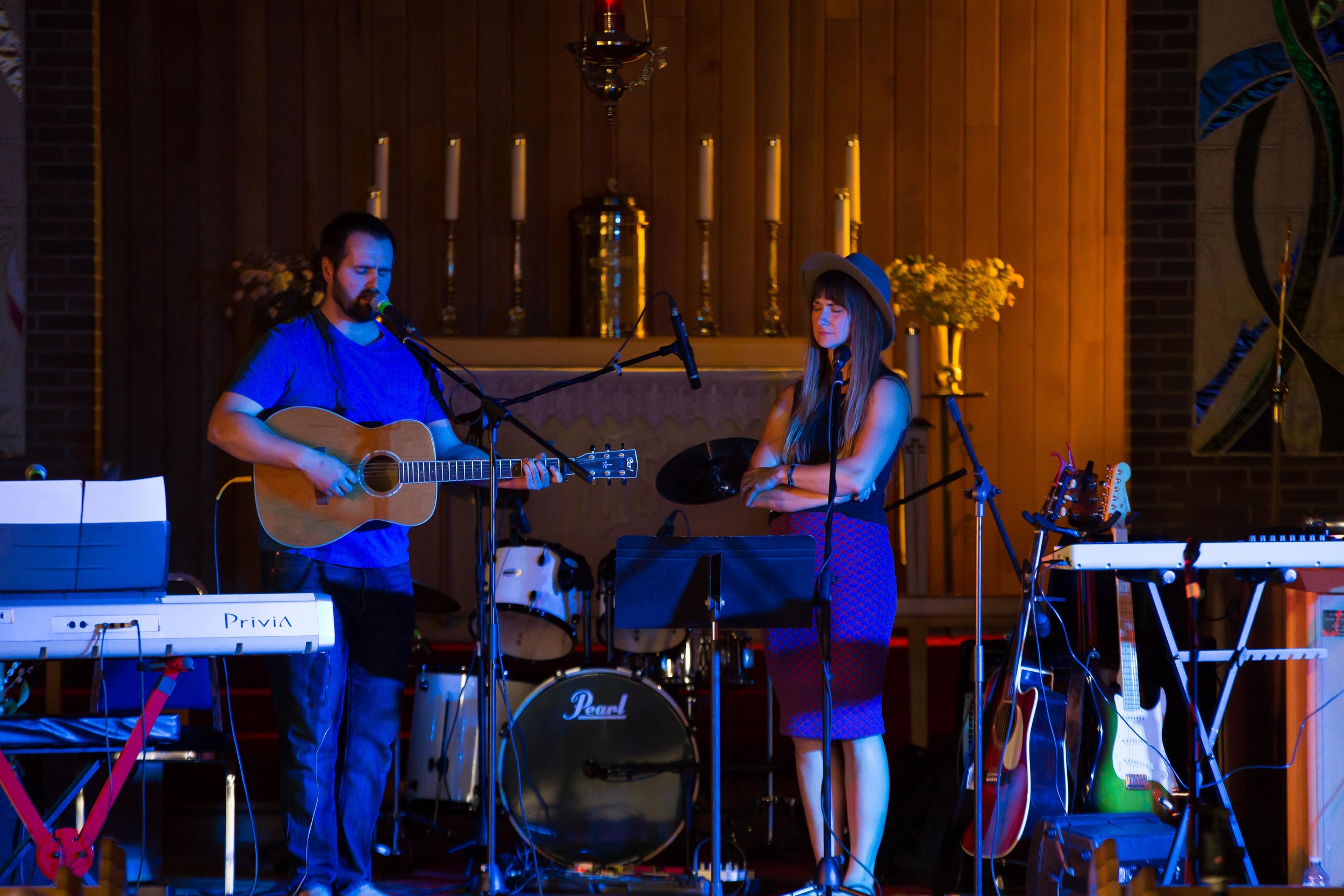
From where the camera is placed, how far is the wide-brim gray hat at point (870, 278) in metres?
3.21

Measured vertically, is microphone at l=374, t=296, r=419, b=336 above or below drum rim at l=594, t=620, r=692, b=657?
above

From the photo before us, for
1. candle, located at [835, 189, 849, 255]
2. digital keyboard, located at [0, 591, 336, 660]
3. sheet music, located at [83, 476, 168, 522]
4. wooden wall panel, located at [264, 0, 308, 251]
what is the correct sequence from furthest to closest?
1. wooden wall panel, located at [264, 0, 308, 251]
2. candle, located at [835, 189, 849, 255]
3. sheet music, located at [83, 476, 168, 522]
4. digital keyboard, located at [0, 591, 336, 660]

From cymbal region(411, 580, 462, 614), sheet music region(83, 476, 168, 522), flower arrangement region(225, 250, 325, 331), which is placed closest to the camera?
sheet music region(83, 476, 168, 522)

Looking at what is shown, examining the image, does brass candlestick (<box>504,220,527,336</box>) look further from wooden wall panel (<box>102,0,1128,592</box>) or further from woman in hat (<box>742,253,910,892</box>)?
woman in hat (<box>742,253,910,892</box>)

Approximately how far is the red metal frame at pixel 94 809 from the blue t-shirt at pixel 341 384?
442mm

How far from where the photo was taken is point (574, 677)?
3.89 m

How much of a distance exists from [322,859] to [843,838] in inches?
52.0

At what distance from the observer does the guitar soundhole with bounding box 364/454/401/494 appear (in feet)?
10.8

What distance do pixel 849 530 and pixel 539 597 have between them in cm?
119

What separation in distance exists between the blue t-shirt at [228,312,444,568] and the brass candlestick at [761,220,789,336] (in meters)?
2.51

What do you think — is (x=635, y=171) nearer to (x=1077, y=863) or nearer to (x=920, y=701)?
(x=920, y=701)

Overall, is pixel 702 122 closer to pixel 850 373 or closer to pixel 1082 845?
pixel 850 373

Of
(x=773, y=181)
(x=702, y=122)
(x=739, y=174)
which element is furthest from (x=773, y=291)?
(x=702, y=122)

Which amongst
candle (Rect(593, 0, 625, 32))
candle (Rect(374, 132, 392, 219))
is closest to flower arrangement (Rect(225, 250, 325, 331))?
candle (Rect(374, 132, 392, 219))
